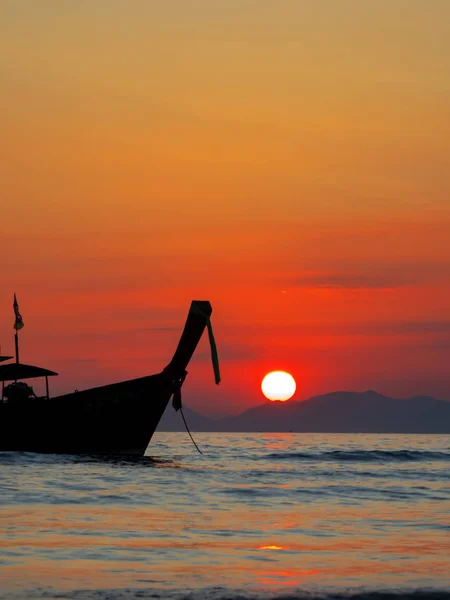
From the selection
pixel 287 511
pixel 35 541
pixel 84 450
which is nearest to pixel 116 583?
pixel 35 541

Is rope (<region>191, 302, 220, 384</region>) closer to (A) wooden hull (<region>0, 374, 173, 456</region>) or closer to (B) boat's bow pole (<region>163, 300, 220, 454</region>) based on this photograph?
(B) boat's bow pole (<region>163, 300, 220, 454</region>)

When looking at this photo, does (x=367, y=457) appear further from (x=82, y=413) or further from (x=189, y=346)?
(x=82, y=413)

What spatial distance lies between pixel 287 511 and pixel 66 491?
30.1 ft

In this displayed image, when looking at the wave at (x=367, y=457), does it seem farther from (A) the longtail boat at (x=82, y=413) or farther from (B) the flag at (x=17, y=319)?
(B) the flag at (x=17, y=319)

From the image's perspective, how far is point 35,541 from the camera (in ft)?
69.7

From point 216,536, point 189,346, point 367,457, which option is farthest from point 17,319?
point 216,536

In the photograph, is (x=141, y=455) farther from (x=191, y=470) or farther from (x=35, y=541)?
(x=35, y=541)

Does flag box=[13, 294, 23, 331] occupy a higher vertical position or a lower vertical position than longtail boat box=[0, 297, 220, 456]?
higher

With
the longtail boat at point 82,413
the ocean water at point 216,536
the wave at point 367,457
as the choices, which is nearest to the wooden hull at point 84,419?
the longtail boat at point 82,413

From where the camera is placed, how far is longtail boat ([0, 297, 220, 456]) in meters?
53.8

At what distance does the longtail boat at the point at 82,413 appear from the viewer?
53.8 metres

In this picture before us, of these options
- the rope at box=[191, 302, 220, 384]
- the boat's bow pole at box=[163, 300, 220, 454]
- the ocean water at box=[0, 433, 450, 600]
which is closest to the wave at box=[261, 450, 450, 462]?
the boat's bow pole at box=[163, 300, 220, 454]

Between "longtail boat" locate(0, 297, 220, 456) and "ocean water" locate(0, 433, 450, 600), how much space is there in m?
8.99

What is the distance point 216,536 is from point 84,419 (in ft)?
104
